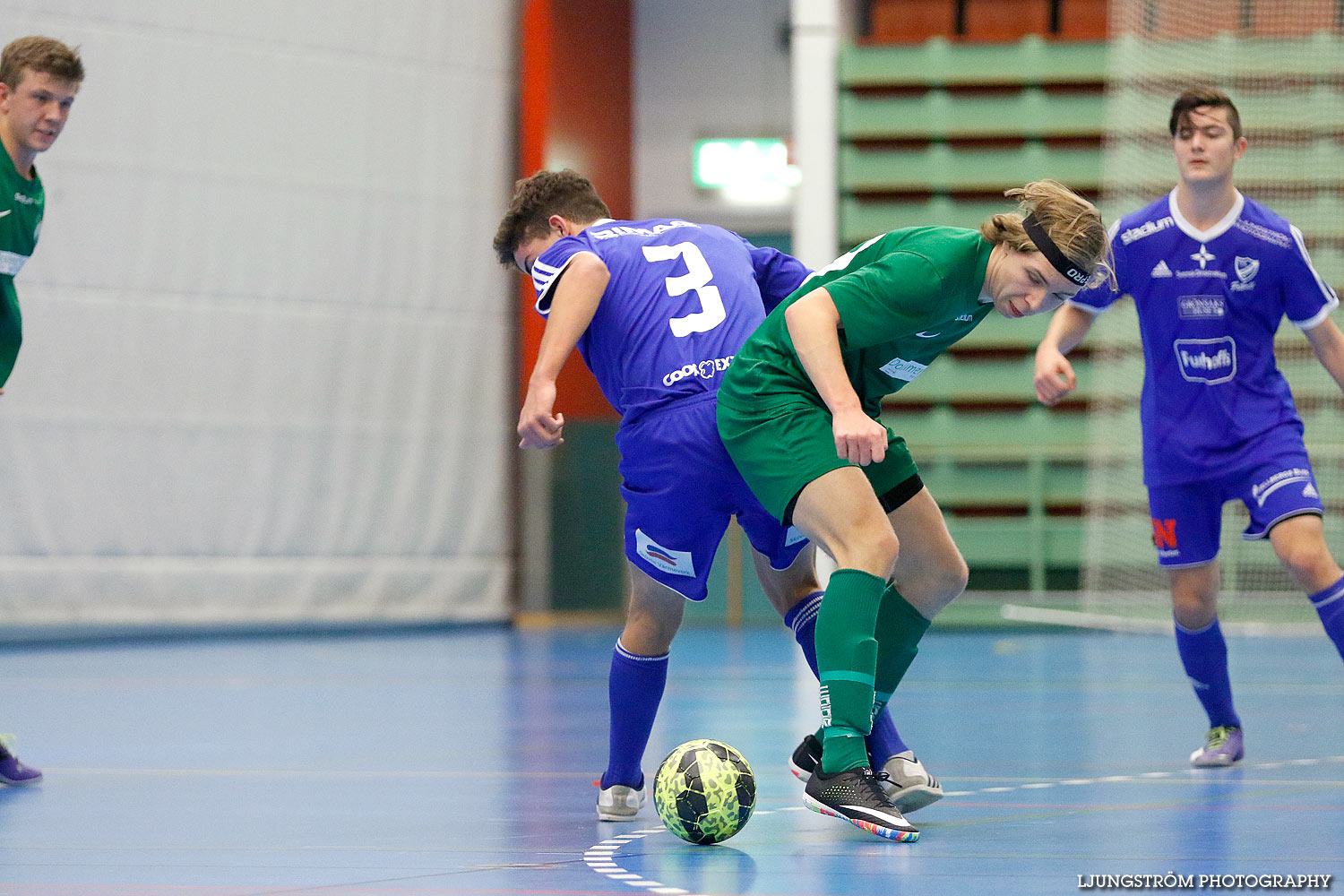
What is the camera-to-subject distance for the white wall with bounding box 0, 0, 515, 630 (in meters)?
11.4

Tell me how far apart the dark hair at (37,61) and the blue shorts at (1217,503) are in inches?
A: 140

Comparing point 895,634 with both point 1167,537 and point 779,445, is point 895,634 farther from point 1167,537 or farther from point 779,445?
point 1167,537

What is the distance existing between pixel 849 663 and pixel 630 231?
1.36 m

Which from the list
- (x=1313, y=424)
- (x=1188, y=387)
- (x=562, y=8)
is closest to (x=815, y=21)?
(x=562, y=8)

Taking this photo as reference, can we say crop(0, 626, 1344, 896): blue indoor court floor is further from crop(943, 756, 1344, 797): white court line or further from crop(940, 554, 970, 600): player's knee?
crop(940, 554, 970, 600): player's knee

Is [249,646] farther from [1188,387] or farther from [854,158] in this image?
[1188,387]

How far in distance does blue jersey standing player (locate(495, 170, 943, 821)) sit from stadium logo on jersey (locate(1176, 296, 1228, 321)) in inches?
65.4

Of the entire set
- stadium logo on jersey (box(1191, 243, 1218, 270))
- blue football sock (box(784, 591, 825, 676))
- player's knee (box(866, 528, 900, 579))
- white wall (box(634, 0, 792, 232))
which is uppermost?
white wall (box(634, 0, 792, 232))

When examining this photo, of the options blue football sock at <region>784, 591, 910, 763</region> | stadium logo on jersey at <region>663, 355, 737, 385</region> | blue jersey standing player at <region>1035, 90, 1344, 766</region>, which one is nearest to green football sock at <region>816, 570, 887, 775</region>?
blue football sock at <region>784, 591, 910, 763</region>

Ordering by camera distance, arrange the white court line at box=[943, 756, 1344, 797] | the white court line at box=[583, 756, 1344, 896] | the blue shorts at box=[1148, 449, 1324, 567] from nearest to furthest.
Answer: the white court line at box=[583, 756, 1344, 896] → the white court line at box=[943, 756, 1344, 797] → the blue shorts at box=[1148, 449, 1324, 567]

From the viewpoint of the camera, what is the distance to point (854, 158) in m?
12.8

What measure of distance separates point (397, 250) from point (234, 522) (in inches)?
103

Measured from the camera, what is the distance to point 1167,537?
201 inches

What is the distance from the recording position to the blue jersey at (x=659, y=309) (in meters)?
3.99
